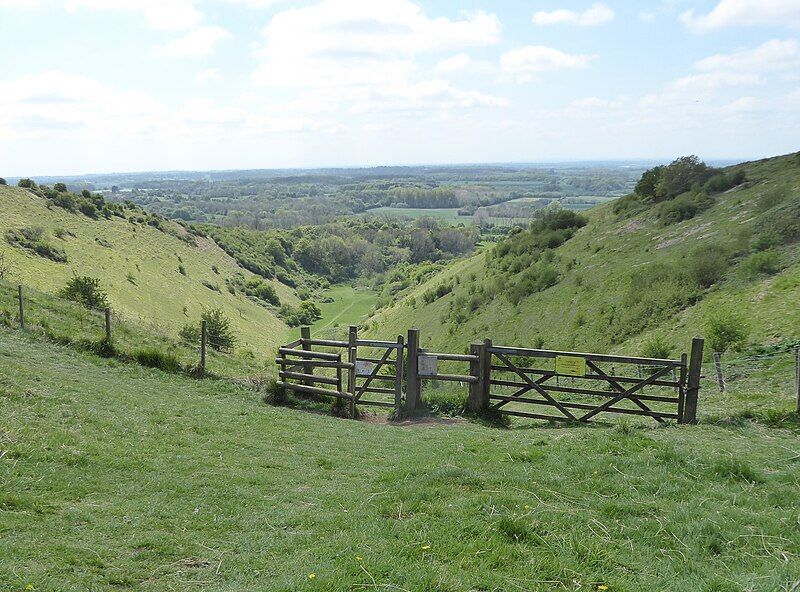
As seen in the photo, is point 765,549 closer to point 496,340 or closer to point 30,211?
point 496,340

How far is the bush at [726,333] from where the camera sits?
16.8m

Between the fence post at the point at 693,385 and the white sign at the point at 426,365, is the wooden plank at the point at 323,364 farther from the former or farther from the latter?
the fence post at the point at 693,385

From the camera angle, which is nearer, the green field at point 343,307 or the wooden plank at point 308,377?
the wooden plank at point 308,377

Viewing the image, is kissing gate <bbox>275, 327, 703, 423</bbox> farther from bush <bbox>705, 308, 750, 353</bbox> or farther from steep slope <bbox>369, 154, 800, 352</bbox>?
steep slope <bbox>369, 154, 800, 352</bbox>

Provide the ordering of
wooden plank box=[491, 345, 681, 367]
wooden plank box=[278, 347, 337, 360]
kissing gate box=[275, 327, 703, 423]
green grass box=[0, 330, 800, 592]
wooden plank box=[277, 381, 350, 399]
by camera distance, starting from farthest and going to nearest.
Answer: wooden plank box=[278, 347, 337, 360]
wooden plank box=[277, 381, 350, 399]
kissing gate box=[275, 327, 703, 423]
wooden plank box=[491, 345, 681, 367]
green grass box=[0, 330, 800, 592]

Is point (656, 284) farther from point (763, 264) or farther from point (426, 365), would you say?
point (426, 365)

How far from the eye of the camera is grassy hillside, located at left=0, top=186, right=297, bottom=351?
44.7m

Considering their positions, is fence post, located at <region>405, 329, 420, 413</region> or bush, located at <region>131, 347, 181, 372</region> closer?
fence post, located at <region>405, 329, 420, 413</region>

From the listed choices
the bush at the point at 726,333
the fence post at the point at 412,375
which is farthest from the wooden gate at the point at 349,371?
the bush at the point at 726,333

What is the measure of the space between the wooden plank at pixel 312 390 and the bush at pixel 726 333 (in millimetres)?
11761

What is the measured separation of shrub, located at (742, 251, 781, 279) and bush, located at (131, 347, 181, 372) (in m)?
21.0

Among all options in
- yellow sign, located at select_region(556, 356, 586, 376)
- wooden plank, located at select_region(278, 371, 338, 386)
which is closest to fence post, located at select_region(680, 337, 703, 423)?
yellow sign, located at select_region(556, 356, 586, 376)

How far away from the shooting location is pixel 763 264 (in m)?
21.4

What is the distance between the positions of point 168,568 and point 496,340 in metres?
26.5
